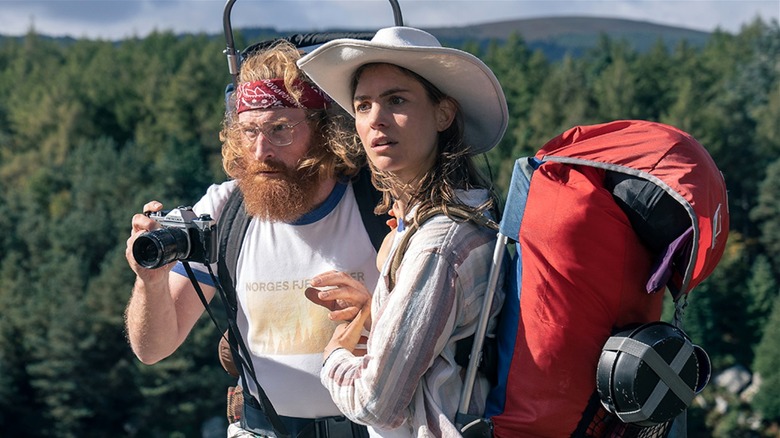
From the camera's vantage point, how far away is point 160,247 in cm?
299

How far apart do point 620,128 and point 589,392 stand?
61cm

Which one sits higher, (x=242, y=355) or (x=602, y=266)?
(x=602, y=266)

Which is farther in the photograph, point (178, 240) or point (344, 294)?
point (178, 240)

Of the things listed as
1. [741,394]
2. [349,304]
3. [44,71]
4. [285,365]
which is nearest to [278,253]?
[285,365]

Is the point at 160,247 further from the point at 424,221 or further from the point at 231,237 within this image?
the point at 424,221

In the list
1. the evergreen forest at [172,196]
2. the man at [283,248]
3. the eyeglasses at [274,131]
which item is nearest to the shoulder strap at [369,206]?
the man at [283,248]

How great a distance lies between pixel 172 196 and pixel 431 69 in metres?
61.9

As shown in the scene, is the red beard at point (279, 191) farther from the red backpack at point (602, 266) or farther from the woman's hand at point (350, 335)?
the red backpack at point (602, 266)

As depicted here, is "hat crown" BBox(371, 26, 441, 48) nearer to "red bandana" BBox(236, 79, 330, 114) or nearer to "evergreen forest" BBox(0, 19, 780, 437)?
"red bandana" BBox(236, 79, 330, 114)

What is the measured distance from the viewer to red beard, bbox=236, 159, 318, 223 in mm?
3326

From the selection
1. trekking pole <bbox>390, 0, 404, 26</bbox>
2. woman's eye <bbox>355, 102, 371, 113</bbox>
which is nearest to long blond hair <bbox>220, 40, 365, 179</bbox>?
trekking pole <bbox>390, 0, 404, 26</bbox>

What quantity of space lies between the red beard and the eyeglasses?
70 mm

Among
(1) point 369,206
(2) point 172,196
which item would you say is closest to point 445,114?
(1) point 369,206

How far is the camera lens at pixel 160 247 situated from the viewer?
3.00m
